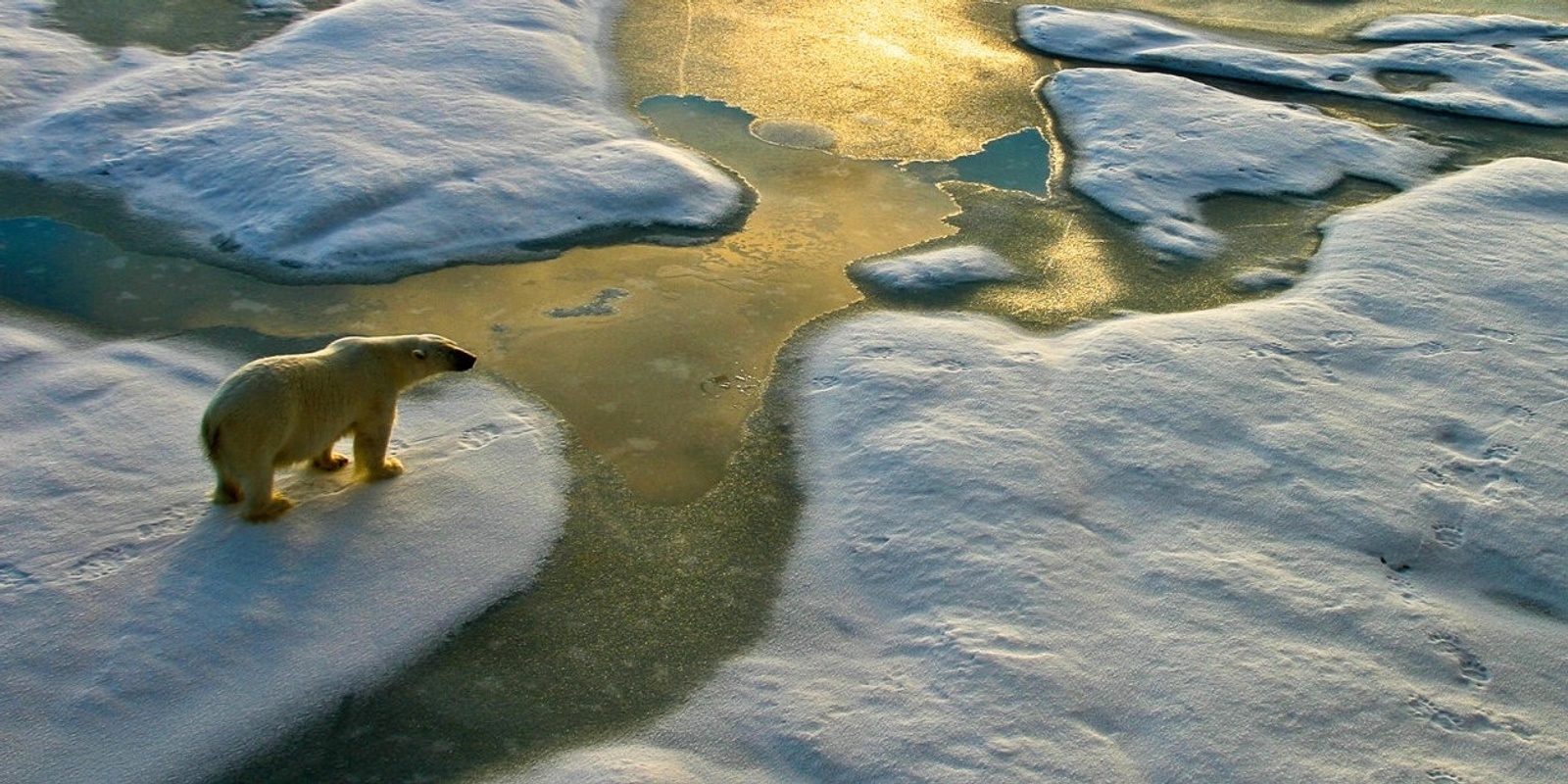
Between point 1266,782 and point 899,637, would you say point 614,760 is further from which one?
point 1266,782

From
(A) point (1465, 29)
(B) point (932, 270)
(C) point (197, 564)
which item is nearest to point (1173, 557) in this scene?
(B) point (932, 270)

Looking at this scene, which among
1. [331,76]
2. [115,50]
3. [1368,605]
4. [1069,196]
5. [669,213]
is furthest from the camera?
[115,50]

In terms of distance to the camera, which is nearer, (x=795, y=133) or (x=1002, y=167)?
(x=1002, y=167)

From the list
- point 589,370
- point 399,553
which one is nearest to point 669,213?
point 589,370

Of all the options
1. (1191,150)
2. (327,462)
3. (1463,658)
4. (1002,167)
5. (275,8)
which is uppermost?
(275,8)

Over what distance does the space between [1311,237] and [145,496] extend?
639 centimetres

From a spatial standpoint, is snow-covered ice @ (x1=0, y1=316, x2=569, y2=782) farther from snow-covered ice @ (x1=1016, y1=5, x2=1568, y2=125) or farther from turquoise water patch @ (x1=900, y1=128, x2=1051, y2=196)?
snow-covered ice @ (x1=1016, y1=5, x2=1568, y2=125)

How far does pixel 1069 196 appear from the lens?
7.60 metres

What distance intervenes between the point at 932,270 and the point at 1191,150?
2.67m

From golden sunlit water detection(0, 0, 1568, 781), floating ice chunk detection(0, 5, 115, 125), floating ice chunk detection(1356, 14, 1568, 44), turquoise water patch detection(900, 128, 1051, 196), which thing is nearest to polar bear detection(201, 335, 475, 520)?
golden sunlit water detection(0, 0, 1568, 781)

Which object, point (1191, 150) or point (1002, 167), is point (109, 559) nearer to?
point (1002, 167)

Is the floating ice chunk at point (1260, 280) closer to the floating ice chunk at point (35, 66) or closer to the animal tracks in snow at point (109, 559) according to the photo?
the animal tracks in snow at point (109, 559)

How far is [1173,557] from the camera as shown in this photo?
4480 mm

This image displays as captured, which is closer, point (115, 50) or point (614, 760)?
point (614, 760)
